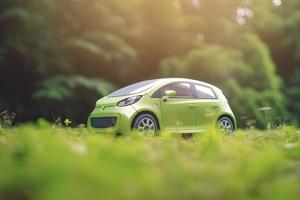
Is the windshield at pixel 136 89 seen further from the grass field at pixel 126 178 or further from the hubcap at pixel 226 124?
the grass field at pixel 126 178

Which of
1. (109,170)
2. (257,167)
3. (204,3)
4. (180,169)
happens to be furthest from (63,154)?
(204,3)

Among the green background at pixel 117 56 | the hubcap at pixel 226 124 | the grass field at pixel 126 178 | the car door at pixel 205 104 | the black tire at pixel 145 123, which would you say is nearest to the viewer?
the grass field at pixel 126 178

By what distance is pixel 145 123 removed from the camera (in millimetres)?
8672

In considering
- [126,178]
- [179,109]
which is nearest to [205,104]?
[179,109]

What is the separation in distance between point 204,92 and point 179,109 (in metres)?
0.81

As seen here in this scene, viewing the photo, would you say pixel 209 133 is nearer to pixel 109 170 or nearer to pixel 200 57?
pixel 109 170

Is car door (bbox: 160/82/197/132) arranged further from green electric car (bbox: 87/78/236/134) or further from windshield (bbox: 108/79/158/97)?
windshield (bbox: 108/79/158/97)

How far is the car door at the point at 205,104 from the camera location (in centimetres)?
933

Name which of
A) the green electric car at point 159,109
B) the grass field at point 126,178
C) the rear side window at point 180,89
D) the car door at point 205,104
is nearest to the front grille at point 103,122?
the green electric car at point 159,109

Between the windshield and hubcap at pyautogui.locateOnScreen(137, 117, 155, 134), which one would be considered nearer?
hubcap at pyautogui.locateOnScreen(137, 117, 155, 134)

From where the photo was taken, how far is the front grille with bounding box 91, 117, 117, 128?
28.3 feet

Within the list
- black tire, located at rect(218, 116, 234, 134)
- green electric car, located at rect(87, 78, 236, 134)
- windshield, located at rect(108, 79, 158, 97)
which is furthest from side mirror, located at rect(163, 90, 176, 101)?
black tire, located at rect(218, 116, 234, 134)

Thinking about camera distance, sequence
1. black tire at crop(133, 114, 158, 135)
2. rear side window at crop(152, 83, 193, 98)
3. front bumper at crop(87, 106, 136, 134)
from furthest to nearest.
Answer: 1. rear side window at crop(152, 83, 193, 98)
2. black tire at crop(133, 114, 158, 135)
3. front bumper at crop(87, 106, 136, 134)

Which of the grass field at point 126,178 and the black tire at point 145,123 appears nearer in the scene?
the grass field at point 126,178
